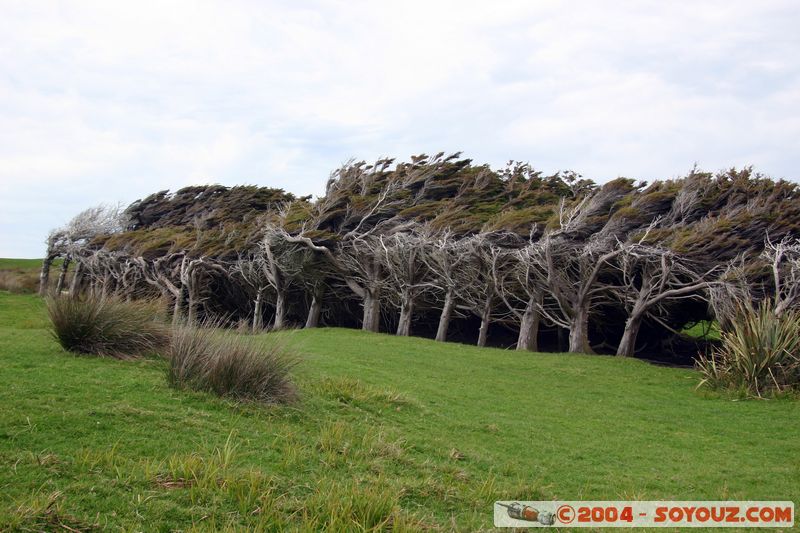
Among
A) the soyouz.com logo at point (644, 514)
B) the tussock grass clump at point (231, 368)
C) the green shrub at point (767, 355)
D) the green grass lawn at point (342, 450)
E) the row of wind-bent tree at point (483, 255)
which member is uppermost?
the row of wind-bent tree at point (483, 255)

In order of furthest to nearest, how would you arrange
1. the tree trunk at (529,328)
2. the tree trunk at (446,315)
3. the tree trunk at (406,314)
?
the tree trunk at (406,314) < the tree trunk at (446,315) < the tree trunk at (529,328)

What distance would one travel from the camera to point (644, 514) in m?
7.38

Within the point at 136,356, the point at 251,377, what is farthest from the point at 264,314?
the point at 251,377

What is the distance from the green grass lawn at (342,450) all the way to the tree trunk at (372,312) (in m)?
17.5

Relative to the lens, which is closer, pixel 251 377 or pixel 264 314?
pixel 251 377

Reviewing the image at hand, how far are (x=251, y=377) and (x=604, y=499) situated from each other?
497 centimetres

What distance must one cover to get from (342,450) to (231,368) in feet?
8.16

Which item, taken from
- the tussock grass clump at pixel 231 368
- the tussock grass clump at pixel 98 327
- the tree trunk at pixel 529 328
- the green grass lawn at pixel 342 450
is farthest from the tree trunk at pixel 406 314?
the tussock grass clump at pixel 231 368

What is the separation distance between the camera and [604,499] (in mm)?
7906

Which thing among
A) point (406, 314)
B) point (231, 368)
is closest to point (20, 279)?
point (406, 314)

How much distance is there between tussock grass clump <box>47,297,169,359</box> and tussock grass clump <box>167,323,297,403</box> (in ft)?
7.94

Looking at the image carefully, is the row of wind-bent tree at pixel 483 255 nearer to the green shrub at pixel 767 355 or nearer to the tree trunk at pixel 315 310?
the tree trunk at pixel 315 310

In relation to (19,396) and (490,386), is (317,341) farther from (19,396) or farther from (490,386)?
(19,396)

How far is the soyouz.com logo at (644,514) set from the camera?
6664 mm
